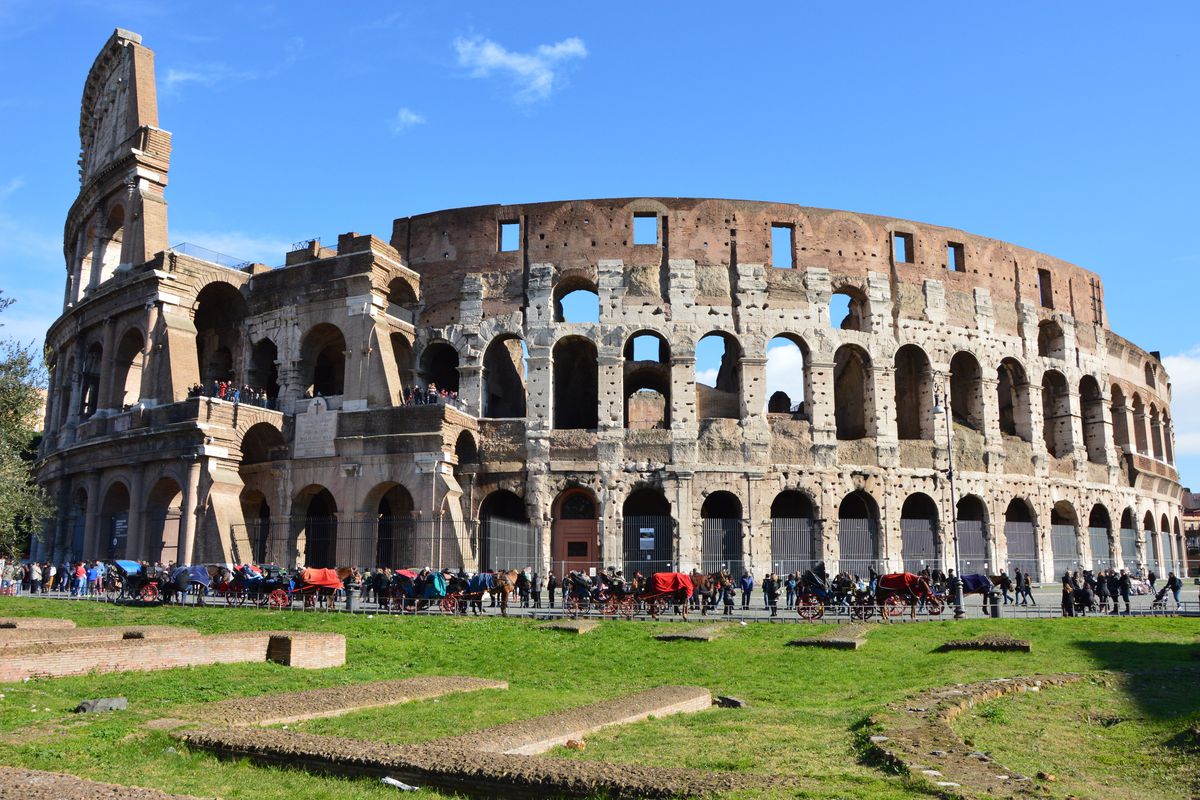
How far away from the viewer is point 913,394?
35250 millimetres

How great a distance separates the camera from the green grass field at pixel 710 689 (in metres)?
7.41

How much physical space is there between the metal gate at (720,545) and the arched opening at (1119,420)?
19.2 meters

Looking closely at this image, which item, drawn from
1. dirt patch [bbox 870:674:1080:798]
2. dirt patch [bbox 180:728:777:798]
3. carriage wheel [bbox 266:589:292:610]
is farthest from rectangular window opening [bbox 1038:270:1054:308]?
dirt patch [bbox 180:728:777:798]

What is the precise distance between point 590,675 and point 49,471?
98.6 feet

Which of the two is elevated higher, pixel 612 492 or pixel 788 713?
pixel 612 492

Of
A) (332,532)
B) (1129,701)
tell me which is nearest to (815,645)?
(1129,701)

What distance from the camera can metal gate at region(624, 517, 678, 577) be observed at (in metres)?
30.5

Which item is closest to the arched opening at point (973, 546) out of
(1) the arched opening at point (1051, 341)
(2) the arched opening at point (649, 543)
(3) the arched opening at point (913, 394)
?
(3) the arched opening at point (913, 394)

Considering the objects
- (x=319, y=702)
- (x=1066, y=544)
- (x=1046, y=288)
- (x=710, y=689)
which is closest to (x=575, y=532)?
(x=1066, y=544)

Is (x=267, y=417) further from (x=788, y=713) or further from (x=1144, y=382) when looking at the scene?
(x=1144, y=382)

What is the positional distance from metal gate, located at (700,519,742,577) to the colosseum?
9 cm

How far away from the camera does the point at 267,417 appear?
102 ft

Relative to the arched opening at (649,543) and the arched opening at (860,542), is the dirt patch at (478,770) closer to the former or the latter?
the arched opening at (649,543)

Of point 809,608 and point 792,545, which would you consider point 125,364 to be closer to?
point 792,545
